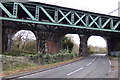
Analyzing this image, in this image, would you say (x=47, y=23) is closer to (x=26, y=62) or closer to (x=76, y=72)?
(x=26, y=62)

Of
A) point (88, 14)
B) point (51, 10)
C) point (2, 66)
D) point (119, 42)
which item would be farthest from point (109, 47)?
point (2, 66)

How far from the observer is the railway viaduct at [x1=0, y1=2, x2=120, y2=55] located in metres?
20.3

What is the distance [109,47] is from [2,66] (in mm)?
36089

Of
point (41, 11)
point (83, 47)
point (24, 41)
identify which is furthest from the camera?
point (24, 41)

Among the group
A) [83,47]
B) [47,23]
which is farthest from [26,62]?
[83,47]

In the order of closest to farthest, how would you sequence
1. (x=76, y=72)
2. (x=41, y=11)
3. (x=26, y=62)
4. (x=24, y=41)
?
(x=76, y=72), (x=26, y=62), (x=41, y=11), (x=24, y=41)

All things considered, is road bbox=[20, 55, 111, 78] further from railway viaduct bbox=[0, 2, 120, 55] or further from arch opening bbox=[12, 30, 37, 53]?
arch opening bbox=[12, 30, 37, 53]

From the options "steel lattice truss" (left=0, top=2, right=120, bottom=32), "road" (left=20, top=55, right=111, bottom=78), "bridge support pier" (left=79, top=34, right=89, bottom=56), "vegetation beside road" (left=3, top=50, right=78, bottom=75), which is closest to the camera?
"road" (left=20, top=55, right=111, bottom=78)

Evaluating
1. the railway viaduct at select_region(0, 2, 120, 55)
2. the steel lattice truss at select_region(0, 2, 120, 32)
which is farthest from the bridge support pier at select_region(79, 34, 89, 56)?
the steel lattice truss at select_region(0, 2, 120, 32)

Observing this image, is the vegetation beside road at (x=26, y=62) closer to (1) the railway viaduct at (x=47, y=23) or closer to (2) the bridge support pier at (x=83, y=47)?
(1) the railway viaduct at (x=47, y=23)

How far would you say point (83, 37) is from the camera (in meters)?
40.4

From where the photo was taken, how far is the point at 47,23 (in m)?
20.8

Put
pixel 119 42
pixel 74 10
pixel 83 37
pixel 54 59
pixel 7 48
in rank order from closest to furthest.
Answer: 1. pixel 54 59
2. pixel 74 10
3. pixel 7 48
4. pixel 119 42
5. pixel 83 37

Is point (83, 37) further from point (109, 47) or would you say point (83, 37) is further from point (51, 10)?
point (51, 10)
